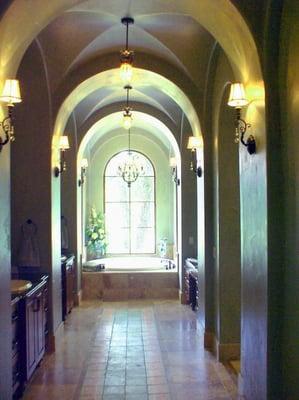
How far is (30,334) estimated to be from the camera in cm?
485

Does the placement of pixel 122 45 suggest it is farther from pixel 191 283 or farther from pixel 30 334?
pixel 191 283

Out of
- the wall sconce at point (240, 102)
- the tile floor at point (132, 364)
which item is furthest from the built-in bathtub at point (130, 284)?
the wall sconce at point (240, 102)

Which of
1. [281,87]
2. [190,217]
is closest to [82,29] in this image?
[281,87]

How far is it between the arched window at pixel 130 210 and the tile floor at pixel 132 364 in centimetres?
480

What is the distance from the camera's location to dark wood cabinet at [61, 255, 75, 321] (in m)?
7.85

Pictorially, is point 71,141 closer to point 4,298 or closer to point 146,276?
point 146,276

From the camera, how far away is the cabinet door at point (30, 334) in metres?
4.73

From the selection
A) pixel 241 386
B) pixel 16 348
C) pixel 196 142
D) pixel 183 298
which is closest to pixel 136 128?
pixel 183 298

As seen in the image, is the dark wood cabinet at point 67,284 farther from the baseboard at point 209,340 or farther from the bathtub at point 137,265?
the baseboard at point 209,340

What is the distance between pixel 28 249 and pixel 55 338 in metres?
1.24

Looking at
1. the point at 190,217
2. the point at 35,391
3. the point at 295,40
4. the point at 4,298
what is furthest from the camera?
the point at 190,217

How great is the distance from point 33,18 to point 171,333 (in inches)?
183

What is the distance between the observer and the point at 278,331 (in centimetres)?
344

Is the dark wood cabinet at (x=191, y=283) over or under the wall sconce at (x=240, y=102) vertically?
under
